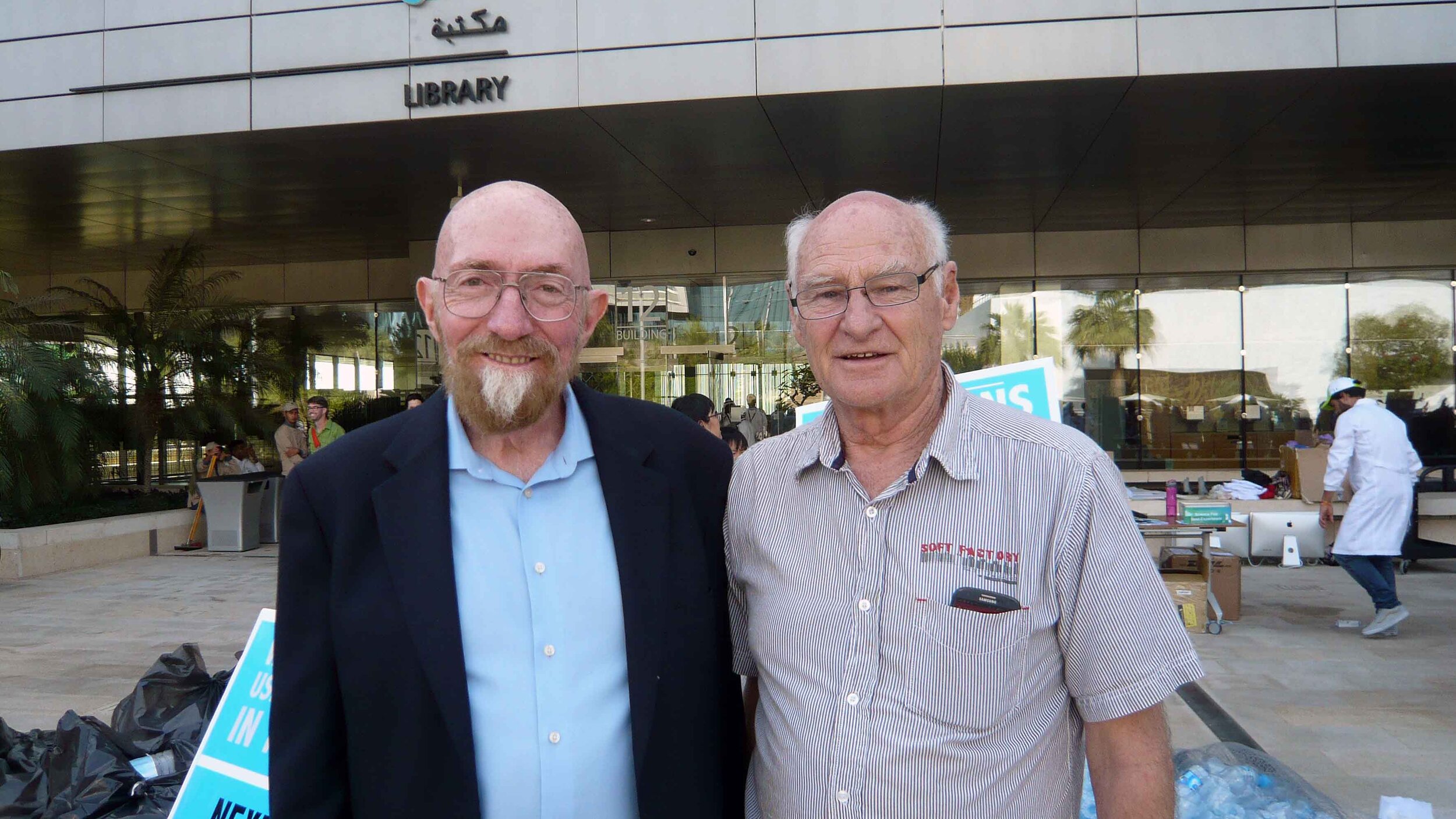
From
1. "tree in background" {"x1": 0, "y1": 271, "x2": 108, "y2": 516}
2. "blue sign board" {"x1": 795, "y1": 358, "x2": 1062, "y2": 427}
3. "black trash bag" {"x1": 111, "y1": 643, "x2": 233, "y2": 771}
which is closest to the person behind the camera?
"blue sign board" {"x1": 795, "y1": 358, "x2": 1062, "y2": 427}

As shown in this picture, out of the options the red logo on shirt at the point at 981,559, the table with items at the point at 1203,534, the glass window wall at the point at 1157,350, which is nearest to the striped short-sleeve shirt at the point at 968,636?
the red logo on shirt at the point at 981,559

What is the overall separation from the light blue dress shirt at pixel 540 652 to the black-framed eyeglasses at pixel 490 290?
29 centimetres

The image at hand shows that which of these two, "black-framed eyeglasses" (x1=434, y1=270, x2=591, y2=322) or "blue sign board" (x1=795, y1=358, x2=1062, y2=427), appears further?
"blue sign board" (x1=795, y1=358, x2=1062, y2=427)

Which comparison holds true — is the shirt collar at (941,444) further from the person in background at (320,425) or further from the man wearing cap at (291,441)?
the man wearing cap at (291,441)

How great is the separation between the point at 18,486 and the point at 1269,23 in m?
14.4

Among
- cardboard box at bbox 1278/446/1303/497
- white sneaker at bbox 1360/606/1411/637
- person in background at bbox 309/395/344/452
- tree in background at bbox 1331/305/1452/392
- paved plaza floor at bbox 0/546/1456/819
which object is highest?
tree in background at bbox 1331/305/1452/392

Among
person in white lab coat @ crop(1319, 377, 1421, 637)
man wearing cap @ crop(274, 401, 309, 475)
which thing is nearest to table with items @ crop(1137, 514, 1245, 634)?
person in white lab coat @ crop(1319, 377, 1421, 637)

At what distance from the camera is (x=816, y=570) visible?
180 centimetres

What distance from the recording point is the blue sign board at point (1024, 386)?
11.9 feet

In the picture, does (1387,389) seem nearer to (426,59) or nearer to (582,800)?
(426,59)

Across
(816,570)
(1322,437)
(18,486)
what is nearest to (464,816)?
(816,570)

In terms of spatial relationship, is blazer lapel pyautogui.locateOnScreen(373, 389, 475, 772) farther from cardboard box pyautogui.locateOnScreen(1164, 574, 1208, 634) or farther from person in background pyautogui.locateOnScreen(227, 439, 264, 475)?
person in background pyautogui.locateOnScreen(227, 439, 264, 475)

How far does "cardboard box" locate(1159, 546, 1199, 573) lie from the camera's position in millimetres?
8219

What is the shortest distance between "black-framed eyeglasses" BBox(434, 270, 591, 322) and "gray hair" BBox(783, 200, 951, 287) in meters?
0.49
